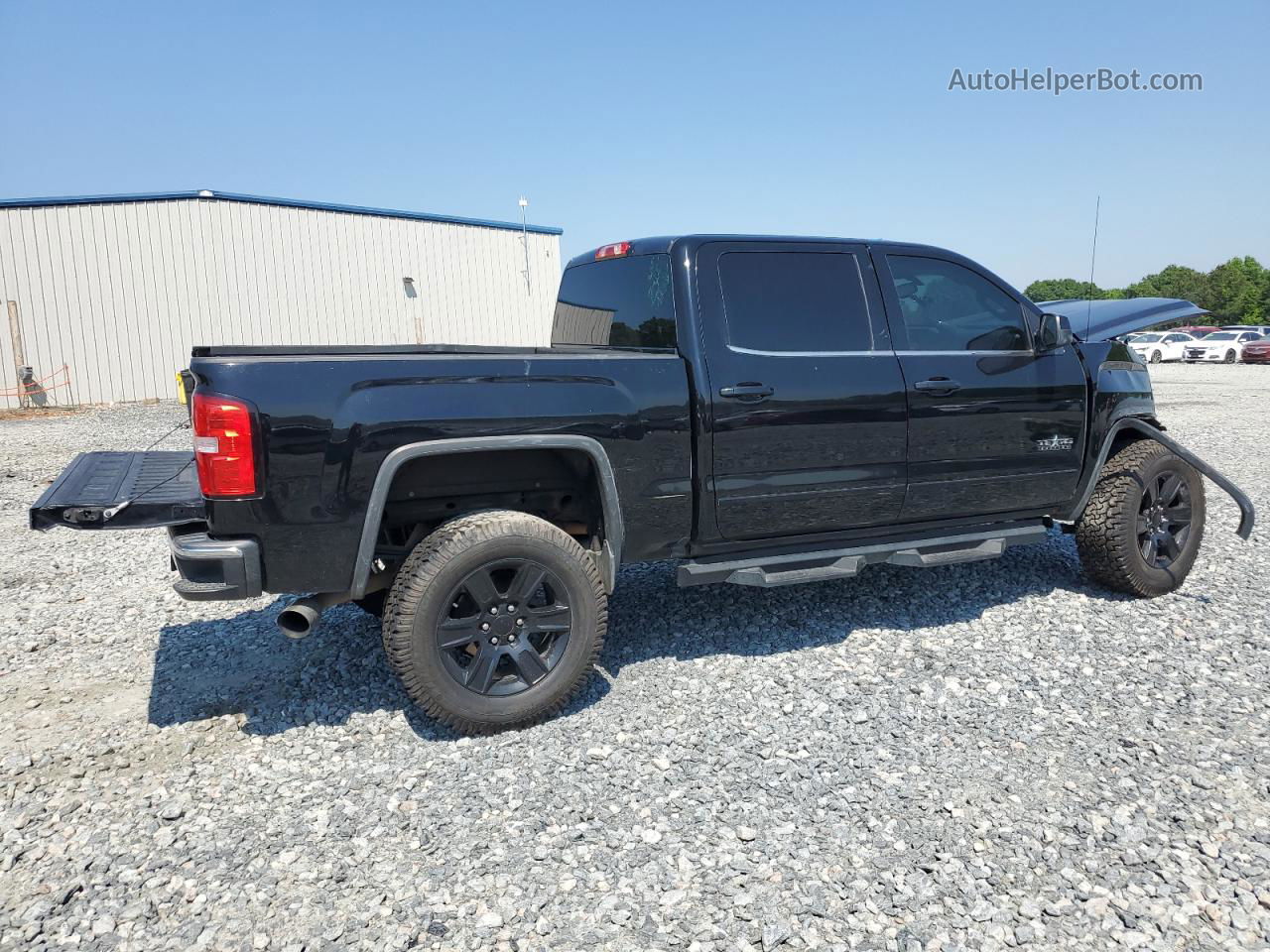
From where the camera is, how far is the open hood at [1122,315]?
469 centimetres

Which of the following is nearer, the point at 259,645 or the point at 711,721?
the point at 711,721

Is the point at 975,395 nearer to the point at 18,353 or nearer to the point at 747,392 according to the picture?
the point at 747,392

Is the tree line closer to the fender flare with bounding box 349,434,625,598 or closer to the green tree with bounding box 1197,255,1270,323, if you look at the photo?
the green tree with bounding box 1197,255,1270,323

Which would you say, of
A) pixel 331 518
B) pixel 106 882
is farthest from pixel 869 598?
pixel 106 882

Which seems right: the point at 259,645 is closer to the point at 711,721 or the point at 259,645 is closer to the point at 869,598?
the point at 711,721

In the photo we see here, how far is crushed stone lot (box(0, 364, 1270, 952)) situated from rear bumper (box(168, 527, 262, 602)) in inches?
27.6

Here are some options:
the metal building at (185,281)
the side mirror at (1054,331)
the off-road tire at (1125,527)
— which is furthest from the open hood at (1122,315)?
the metal building at (185,281)

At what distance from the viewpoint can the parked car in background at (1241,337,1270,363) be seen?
3069 cm

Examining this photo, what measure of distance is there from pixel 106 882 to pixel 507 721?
4.56 feet

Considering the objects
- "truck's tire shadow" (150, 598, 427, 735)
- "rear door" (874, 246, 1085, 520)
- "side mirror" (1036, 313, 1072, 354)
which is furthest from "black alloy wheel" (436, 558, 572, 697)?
"side mirror" (1036, 313, 1072, 354)

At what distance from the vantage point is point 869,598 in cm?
488

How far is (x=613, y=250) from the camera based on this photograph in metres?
4.29

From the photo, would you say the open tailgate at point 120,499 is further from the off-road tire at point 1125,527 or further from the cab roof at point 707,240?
the off-road tire at point 1125,527

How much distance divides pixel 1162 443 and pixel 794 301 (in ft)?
8.06
